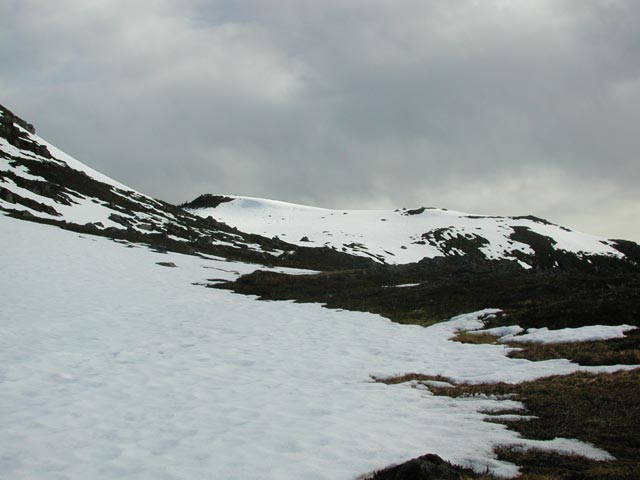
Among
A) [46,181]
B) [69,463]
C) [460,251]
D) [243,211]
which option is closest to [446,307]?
[69,463]

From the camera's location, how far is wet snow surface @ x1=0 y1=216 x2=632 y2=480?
832cm

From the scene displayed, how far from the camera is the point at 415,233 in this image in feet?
463

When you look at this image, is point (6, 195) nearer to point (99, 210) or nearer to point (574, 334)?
point (99, 210)

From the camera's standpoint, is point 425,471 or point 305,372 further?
point 305,372

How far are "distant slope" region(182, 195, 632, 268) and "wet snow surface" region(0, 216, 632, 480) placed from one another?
83565 mm

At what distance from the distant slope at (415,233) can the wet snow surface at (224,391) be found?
83.6 metres

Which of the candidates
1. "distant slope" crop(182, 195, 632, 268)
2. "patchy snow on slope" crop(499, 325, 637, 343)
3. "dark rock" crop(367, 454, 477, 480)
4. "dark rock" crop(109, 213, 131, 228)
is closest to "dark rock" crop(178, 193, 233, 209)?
"distant slope" crop(182, 195, 632, 268)

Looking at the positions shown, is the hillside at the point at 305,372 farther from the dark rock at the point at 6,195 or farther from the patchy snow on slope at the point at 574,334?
the dark rock at the point at 6,195

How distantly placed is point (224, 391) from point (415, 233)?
131915 millimetres

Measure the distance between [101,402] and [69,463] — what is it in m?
3.73

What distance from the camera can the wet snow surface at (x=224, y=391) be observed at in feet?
27.3

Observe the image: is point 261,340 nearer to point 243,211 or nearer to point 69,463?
point 69,463

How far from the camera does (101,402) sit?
11828mm

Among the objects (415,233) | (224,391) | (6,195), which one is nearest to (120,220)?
(6,195)
